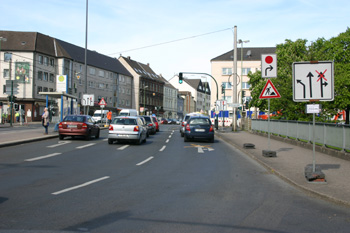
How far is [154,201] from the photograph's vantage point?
6.72 metres

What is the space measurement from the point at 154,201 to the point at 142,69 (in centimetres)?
9763

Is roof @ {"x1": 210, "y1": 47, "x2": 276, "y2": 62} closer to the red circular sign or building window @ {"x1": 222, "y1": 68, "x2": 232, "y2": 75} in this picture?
building window @ {"x1": 222, "y1": 68, "x2": 232, "y2": 75}

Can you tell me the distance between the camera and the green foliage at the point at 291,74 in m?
24.0

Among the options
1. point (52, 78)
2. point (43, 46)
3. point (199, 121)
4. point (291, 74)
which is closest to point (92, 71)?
point (52, 78)

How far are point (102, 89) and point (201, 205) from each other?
76.5 m

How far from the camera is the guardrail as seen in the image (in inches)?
546

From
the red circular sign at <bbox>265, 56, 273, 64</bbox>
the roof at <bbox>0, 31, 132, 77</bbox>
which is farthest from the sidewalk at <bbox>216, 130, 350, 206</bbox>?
the roof at <bbox>0, 31, 132, 77</bbox>

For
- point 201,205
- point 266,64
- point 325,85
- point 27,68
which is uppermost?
point 27,68

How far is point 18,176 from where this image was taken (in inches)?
366

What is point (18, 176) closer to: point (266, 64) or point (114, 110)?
point (266, 64)

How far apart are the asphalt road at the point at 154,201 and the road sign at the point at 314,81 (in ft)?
7.64

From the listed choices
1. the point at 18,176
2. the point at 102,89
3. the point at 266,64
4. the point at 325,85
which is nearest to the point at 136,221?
the point at 18,176

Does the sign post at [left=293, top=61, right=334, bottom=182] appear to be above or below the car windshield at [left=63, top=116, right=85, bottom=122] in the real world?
above

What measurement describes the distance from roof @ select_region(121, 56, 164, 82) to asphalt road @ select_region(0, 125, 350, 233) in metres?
86.3
